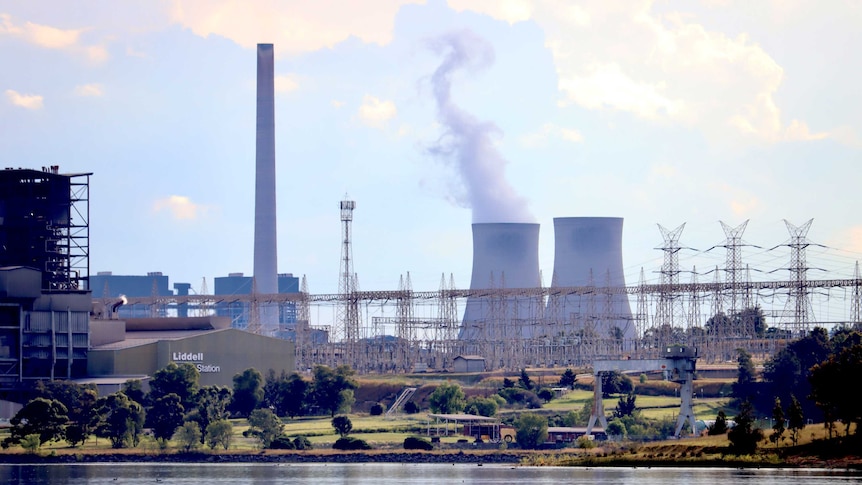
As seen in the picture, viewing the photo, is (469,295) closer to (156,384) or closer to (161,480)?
(156,384)

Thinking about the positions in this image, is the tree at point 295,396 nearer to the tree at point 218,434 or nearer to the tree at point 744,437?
the tree at point 218,434

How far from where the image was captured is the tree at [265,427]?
8569cm

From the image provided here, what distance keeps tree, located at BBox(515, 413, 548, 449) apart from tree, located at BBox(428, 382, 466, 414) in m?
13.4

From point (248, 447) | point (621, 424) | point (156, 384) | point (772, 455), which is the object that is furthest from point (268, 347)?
point (772, 455)

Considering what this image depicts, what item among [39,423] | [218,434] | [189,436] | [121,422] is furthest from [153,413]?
[39,423]

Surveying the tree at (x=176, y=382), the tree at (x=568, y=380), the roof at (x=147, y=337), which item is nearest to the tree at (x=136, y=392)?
the tree at (x=176, y=382)

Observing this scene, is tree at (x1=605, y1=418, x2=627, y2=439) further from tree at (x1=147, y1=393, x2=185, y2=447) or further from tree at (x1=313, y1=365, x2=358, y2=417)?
tree at (x1=147, y1=393, x2=185, y2=447)

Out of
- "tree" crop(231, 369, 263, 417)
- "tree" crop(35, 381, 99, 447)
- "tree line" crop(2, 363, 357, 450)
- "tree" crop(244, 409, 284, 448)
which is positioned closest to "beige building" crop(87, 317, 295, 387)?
"tree" crop(231, 369, 263, 417)

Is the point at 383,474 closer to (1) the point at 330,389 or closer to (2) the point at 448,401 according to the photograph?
(2) the point at 448,401

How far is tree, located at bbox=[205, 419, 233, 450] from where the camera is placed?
84.4m

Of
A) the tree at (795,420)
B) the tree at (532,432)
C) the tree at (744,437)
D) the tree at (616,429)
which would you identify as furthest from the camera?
the tree at (616,429)

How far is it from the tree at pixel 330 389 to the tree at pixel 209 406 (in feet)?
24.4

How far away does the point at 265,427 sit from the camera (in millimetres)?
86375

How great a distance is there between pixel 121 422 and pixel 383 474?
21.4 metres
